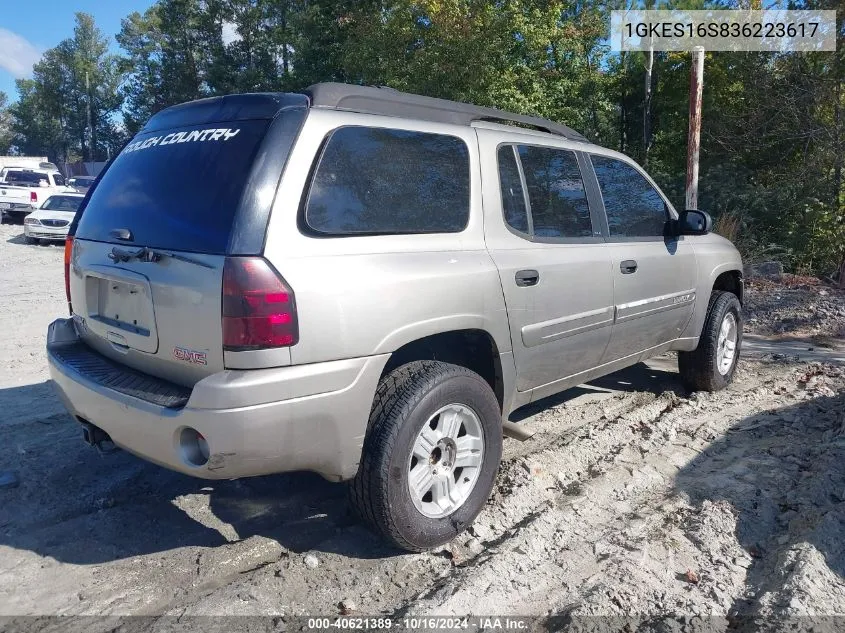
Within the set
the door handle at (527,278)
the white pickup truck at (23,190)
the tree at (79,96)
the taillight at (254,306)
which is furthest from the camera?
the tree at (79,96)

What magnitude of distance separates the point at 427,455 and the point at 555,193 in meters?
1.78

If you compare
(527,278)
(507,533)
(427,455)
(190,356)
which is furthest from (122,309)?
(507,533)

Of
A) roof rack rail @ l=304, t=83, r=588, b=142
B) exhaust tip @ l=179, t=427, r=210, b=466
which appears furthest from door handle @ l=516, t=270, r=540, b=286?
exhaust tip @ l=179, t=427, r=210, b=466

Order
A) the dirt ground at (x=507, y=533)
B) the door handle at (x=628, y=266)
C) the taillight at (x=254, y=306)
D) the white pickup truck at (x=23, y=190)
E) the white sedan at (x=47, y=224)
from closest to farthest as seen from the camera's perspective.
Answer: the taillight at (x=254, y=306) < the dirt ground at (x=507, y=533) < the door handle at (x=628, y=266) < the white sedan at (x=47, y=224) < the white pickup truck at (x=23, y=190)

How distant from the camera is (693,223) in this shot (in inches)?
189

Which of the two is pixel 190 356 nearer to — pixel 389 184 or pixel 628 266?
pixel 389 184

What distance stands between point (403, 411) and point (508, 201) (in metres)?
1.33

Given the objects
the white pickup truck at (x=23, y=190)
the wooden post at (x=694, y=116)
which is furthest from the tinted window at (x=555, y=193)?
the white pickup truck at (x=23, y=190)

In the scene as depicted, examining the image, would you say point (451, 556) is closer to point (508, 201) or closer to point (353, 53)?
point (508, 201)

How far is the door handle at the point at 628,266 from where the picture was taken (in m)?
4.26

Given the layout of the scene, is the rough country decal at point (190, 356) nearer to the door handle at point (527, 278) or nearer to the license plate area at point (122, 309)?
the license plate area at point (122, 309)

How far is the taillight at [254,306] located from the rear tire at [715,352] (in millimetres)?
3868

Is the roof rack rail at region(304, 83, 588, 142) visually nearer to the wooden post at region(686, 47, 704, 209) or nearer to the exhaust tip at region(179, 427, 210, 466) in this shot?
the exhaust tip at region(179, 427, 210, 466)

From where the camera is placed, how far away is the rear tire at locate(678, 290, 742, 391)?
5359 millimetres
